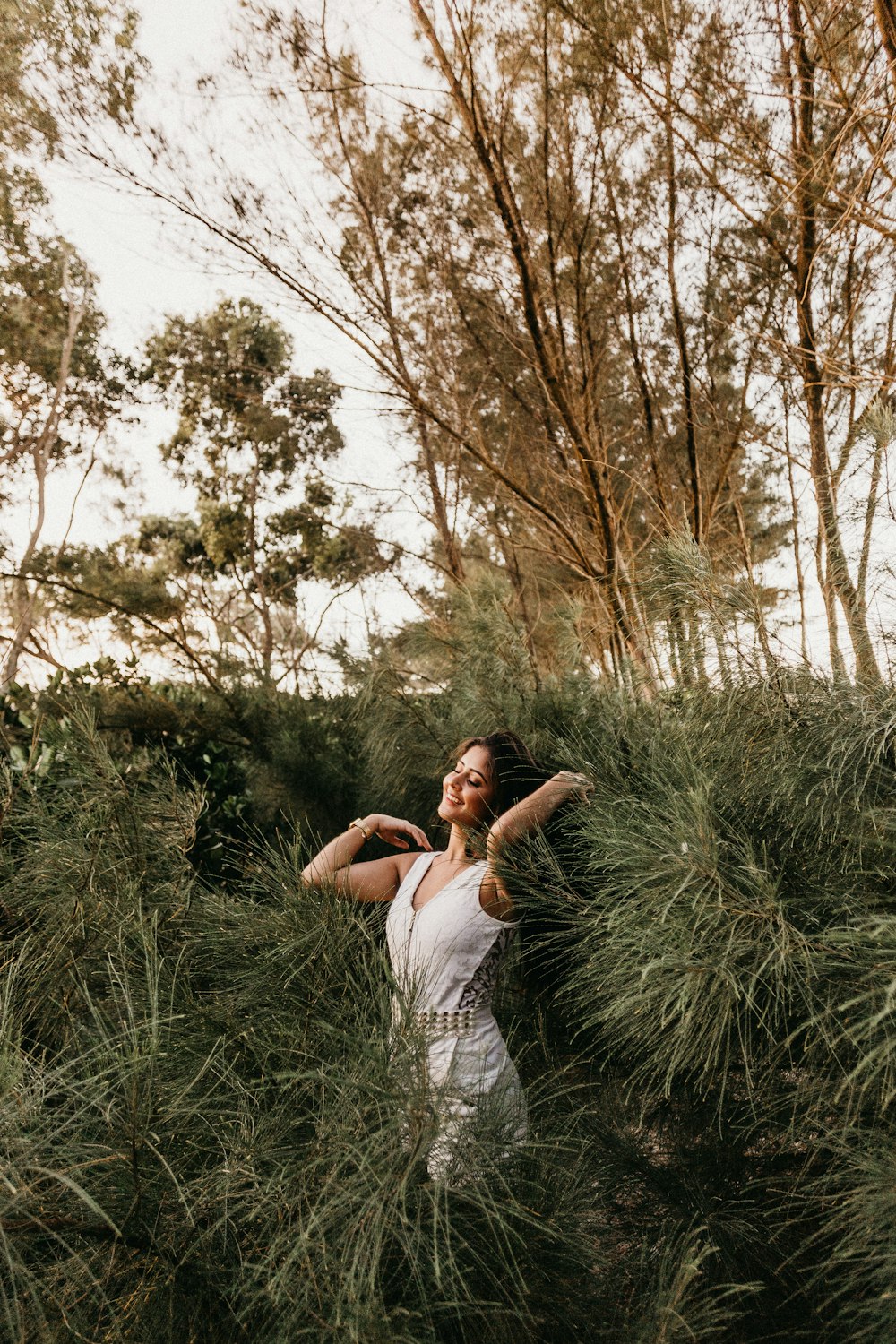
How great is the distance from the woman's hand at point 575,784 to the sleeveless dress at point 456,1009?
19cm

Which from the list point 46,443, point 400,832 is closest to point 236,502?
point 46,443

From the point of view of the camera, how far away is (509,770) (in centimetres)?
168

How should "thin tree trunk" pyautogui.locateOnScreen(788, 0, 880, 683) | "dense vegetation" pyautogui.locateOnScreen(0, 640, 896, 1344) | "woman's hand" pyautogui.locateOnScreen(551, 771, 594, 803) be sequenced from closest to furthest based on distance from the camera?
"dense vegetation" pyautogui.locateOnScreen(0, 640, 896, 1344) → "thin tree trunk" pyautogui.locateOnScreen(788, 0, 880, 683) → "woman's hand" pyautogui.locateOnScreen(551, 771, 594, 803)

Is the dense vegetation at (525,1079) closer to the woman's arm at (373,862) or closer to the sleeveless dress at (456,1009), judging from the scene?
the sleeveless dress at (456,1009)

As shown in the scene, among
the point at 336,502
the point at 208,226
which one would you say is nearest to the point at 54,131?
the point at 208,226

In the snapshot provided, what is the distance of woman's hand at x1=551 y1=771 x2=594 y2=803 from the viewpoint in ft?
4.44

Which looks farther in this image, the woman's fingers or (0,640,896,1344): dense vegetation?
the woman's fingers

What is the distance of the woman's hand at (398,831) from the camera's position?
1.85 meters

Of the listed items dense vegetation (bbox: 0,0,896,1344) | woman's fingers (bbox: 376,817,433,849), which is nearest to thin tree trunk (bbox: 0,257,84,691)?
dense vegetation (bbox: 0,0,896,1344)

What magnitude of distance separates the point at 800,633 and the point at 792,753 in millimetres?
258

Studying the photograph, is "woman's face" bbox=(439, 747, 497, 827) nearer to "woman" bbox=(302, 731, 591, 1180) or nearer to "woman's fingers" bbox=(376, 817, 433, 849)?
"woman" bbox=(302, 731, 591, 1180)

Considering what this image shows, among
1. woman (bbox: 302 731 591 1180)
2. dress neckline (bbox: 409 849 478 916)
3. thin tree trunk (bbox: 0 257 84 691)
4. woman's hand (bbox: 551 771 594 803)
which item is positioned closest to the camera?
woman (bbox: 302 731 591 1180)

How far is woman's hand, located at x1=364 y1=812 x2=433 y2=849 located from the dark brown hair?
0.25 m

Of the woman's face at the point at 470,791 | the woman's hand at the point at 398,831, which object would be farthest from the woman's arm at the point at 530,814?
the woman's hand at the point at 398,831
